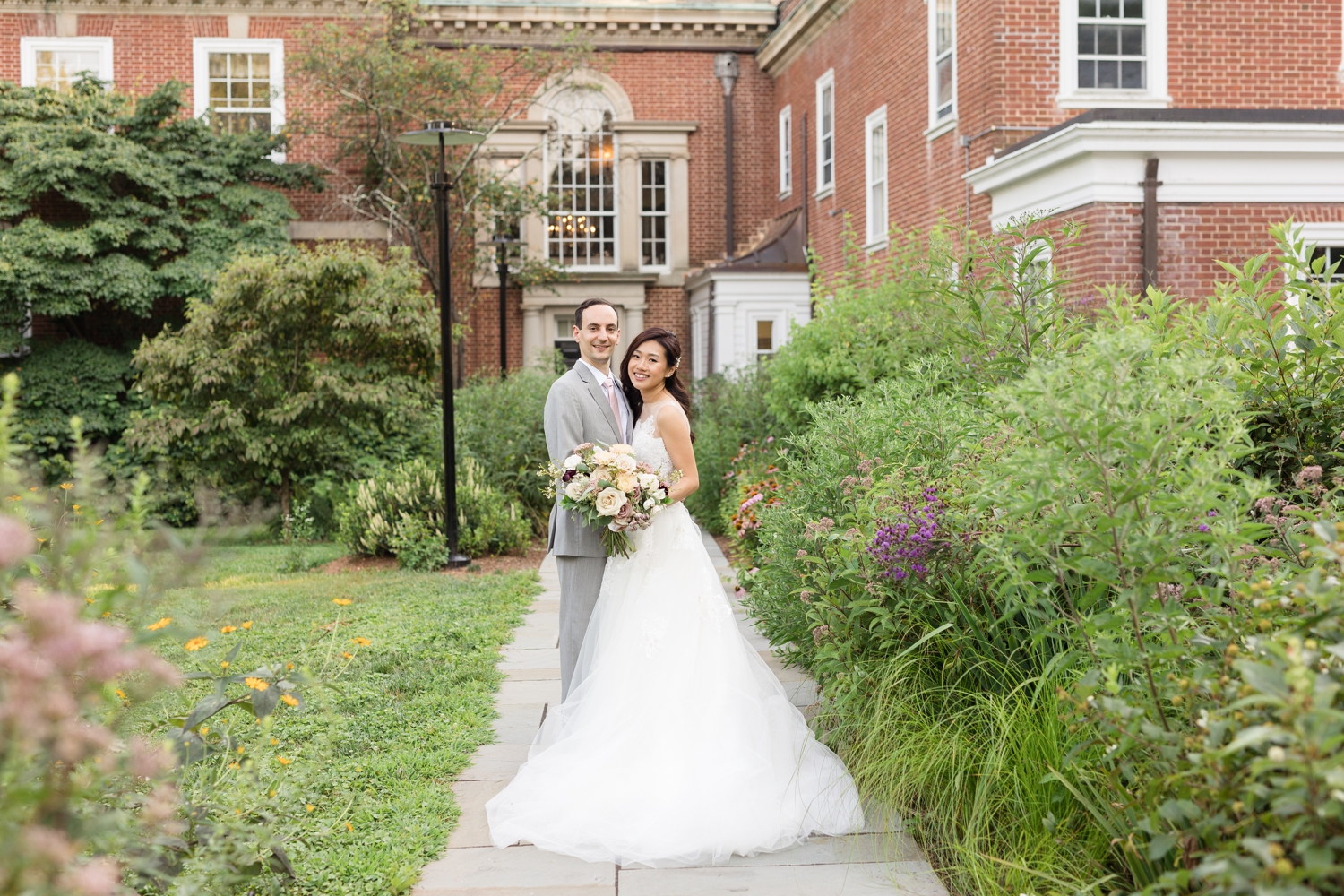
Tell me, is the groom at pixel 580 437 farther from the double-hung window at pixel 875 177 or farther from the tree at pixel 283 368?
the double-hung window at pixel 875 177

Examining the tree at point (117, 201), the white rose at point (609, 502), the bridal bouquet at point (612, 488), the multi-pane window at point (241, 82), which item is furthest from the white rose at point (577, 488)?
the multi-pane window at point (241, 82)

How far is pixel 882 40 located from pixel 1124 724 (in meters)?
15.7

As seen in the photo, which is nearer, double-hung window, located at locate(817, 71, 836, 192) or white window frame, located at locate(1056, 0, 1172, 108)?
white window frame, located at locate(1056, 0, 1172, 108)

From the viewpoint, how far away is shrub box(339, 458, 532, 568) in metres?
10.9

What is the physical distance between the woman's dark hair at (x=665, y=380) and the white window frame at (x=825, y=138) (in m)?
14.8

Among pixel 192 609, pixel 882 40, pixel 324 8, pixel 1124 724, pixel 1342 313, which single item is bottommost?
pixel 1124 724

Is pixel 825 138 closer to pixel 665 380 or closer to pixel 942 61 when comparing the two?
pixel 942 61

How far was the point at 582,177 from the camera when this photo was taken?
22.2 metres

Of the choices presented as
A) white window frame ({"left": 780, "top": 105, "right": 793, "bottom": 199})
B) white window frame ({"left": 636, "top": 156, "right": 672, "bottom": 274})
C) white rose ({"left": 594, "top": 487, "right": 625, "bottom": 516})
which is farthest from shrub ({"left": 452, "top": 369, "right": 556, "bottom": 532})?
white window frame ({"left": 780, "top": 105, "right": 793, "bottom": 199})

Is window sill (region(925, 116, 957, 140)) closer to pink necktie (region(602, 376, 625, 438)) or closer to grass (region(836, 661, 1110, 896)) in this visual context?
pink necktie (region(602, 376, 625, 438))

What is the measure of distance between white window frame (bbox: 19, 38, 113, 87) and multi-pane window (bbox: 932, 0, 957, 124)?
1420 cm

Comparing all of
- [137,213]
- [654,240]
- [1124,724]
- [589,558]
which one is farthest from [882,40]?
[1124,724]

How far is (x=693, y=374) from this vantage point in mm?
21516

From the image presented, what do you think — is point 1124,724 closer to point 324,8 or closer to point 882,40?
point 882,40
